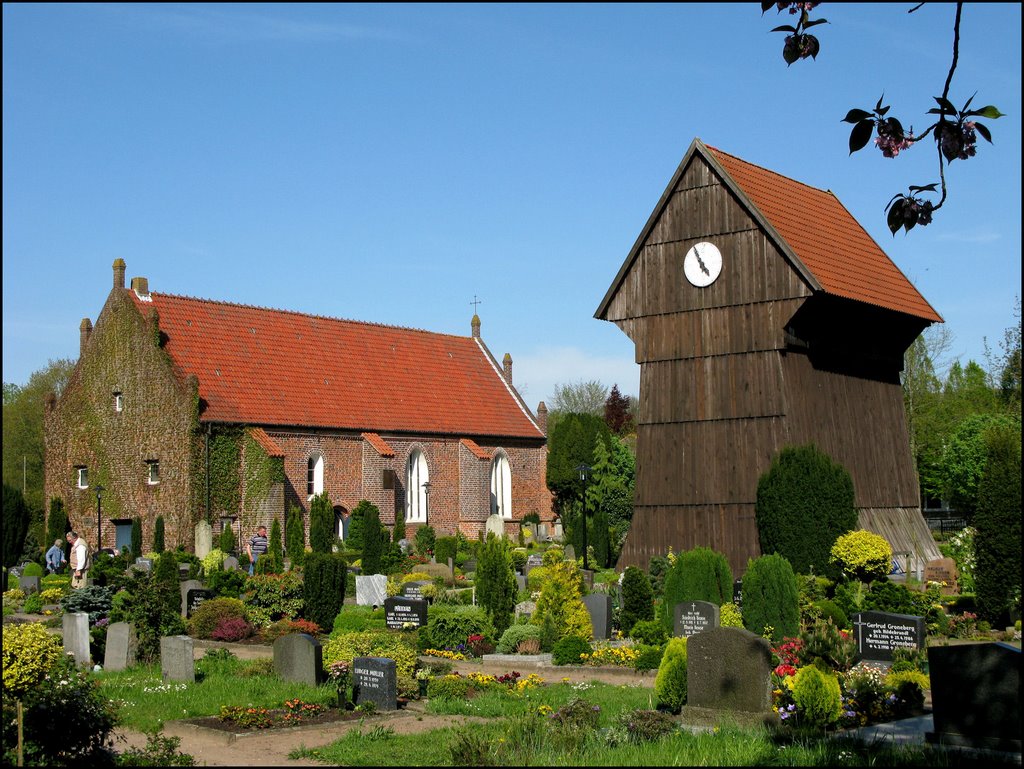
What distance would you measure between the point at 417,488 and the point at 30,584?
19549 mm

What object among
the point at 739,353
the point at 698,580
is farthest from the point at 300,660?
the point at 739,353

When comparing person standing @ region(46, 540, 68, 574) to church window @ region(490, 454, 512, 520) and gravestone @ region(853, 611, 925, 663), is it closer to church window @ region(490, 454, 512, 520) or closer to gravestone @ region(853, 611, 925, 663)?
church window @ region(490, 454, 512, 520)

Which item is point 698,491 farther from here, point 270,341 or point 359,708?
point 270,341

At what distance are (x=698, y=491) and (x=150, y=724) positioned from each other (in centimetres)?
1808

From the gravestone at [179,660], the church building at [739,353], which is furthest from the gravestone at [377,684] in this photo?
the church building at [739,353]

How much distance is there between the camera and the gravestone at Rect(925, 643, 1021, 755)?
10.1 meters

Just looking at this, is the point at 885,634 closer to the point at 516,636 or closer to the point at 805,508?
the point at 516,636

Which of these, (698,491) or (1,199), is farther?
(698,491)

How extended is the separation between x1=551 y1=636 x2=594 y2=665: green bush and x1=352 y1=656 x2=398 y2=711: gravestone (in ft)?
15.6

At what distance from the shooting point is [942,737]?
34.3 feet

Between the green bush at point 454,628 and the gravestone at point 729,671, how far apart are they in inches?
309

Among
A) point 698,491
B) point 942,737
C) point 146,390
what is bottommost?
point 942,737

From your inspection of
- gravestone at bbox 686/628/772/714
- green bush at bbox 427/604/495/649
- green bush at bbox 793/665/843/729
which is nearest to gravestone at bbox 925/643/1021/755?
green bush at bbox 793/665/843/729

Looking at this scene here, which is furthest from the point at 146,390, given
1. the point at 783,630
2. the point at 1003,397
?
the point at 1003,397
